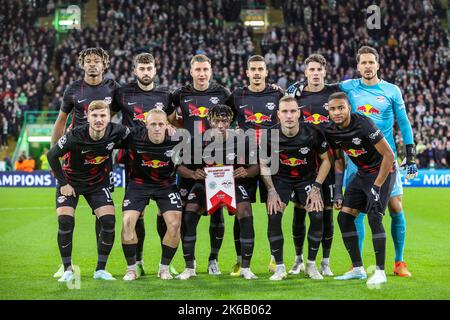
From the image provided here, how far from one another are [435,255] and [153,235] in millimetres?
4693

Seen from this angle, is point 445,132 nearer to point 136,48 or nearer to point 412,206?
point 412,206

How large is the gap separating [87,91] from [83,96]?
2.9 inches

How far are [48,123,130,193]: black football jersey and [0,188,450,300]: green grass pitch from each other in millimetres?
1040

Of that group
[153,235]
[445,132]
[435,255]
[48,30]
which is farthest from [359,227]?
[48,30]

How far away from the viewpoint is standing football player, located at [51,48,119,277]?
817 centimetres

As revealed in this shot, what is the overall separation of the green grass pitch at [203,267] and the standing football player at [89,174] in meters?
0.41

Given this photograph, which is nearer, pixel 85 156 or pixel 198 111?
pixel 85 156

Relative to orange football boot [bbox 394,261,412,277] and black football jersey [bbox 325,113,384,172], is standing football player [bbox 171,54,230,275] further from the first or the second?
orange football boot [bbox 394,261,412,277]

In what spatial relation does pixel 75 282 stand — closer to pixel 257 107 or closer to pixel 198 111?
pixel 198 111

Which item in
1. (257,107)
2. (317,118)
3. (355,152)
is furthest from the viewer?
(257,107)

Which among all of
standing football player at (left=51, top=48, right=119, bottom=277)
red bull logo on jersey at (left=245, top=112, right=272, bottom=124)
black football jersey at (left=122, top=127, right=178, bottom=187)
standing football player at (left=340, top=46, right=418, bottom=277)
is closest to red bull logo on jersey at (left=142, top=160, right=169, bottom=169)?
black football jersey at (left=122, top=127, right=178, bottom=187)

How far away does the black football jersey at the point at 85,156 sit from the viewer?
760 centimetres

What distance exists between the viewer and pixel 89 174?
7.80 metres

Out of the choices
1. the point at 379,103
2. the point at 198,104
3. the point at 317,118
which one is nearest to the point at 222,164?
the point at 198,104
